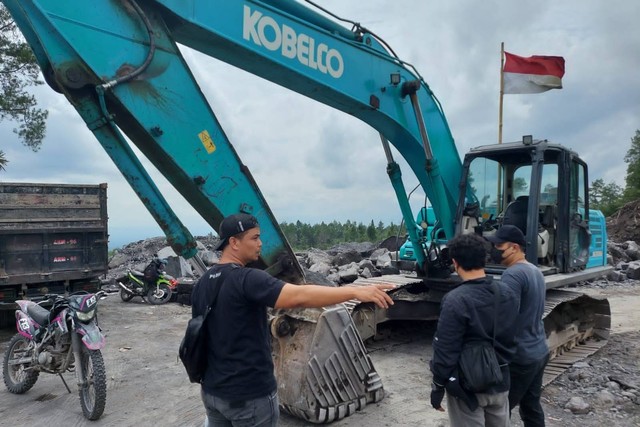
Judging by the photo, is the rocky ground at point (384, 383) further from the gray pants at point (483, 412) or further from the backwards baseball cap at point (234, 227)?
the backwards baseball cap at point (234, 227)

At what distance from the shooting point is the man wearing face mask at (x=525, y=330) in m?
3.38

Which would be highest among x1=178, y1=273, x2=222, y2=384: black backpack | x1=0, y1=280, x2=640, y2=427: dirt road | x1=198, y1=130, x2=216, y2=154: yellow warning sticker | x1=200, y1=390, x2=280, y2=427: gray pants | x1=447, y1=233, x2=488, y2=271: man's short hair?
x1=198, y1=130, x2=216, y2=154: yellow warning sticker

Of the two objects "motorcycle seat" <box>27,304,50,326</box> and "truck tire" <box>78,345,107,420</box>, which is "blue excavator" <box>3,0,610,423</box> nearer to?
"truck tire" <box>78,345,107,420</box>

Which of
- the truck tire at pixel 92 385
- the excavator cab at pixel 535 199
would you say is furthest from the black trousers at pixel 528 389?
the truck tire at pixel 92 385

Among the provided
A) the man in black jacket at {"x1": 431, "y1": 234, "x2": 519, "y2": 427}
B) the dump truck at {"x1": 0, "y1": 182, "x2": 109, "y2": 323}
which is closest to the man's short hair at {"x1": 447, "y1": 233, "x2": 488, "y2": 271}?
the man in black jacket at {"x1": 431, "y1": 234, "x2": 519, "y2": 427}

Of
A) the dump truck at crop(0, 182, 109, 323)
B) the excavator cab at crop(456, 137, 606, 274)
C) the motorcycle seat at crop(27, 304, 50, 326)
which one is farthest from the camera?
the dump truck at crop(0, 182, 109, 323)

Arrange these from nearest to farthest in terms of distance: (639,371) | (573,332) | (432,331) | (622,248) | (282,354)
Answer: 1. (282,354)
2. (639,371)
3. (573,332)
4. (432,331)
5. (622,248)

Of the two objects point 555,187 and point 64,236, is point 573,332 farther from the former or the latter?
point 64,236

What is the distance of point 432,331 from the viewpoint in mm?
7242

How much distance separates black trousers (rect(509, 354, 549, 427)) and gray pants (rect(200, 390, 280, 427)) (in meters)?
1.71

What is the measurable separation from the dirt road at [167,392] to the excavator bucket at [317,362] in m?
0.20

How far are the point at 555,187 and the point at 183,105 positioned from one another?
14.7ft

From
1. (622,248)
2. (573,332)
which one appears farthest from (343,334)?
(622,248)

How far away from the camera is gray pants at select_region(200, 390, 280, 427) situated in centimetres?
240
